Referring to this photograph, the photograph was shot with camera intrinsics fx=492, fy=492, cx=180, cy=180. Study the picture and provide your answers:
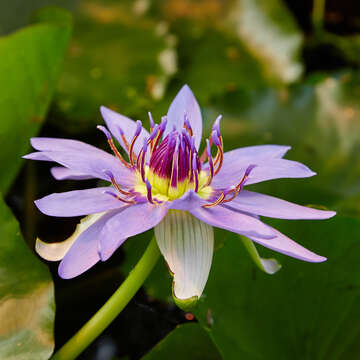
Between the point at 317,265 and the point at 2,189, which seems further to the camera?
the point at 2,189

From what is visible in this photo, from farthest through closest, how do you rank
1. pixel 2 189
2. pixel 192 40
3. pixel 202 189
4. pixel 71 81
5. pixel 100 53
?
1. pixel 192 40
2. pixel 100 53
3. pixel 71 81
4. pixel 2 189
5. pixel 202 189

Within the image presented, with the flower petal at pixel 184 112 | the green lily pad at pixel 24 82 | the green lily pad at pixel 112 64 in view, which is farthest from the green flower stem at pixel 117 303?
the green lily pad at pixel 112 64

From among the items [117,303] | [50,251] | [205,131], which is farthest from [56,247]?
[205,131]

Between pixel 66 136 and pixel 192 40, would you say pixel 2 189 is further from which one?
pixel 192 40

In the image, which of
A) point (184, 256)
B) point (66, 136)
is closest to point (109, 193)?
point (184, 256)

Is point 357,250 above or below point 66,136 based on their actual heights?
above

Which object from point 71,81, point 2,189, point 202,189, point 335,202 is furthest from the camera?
point 71,81

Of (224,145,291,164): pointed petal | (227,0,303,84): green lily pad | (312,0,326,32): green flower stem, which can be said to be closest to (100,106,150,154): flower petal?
(224,145,291,164): pointed petal

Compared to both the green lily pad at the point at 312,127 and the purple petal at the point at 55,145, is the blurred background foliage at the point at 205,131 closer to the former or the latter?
the green lily pad at the point at 312,127
